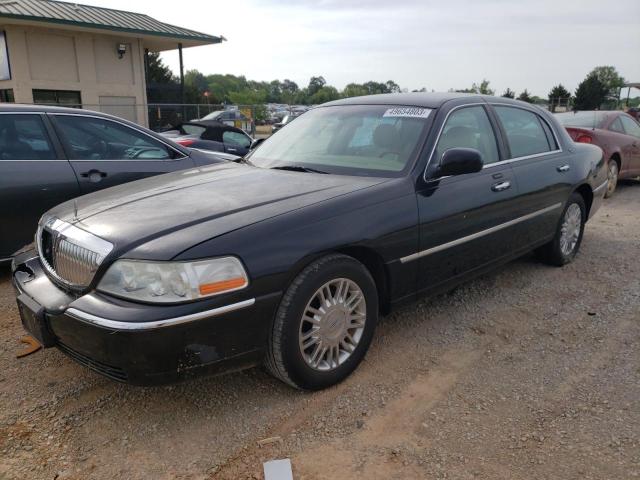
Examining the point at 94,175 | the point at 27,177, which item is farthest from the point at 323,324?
the point at 27,177

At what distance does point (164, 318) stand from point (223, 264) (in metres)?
0.35

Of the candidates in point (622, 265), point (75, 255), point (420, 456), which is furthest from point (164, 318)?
point (622, 265)

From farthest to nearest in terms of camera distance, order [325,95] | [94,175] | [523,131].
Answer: [325,95], [94,175], [523,131]

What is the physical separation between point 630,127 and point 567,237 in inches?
230

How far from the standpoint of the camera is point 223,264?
248 centimetres

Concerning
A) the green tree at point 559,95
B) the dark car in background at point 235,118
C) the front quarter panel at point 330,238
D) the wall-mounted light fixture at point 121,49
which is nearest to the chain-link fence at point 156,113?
the dark car in background at point 235,118

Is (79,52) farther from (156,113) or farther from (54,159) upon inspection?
(54,159)

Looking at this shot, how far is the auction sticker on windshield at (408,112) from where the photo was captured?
3750 mm

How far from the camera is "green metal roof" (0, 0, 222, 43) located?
52.4 ft

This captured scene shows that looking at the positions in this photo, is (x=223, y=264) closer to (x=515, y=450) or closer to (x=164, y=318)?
(x=164, y=318)

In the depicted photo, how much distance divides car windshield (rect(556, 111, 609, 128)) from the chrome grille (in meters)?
8.36

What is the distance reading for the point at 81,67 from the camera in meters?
18.2

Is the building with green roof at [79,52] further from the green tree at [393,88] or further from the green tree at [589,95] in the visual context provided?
the green tree at [589,95]

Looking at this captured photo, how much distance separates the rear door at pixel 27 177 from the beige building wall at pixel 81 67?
46.6 feet
